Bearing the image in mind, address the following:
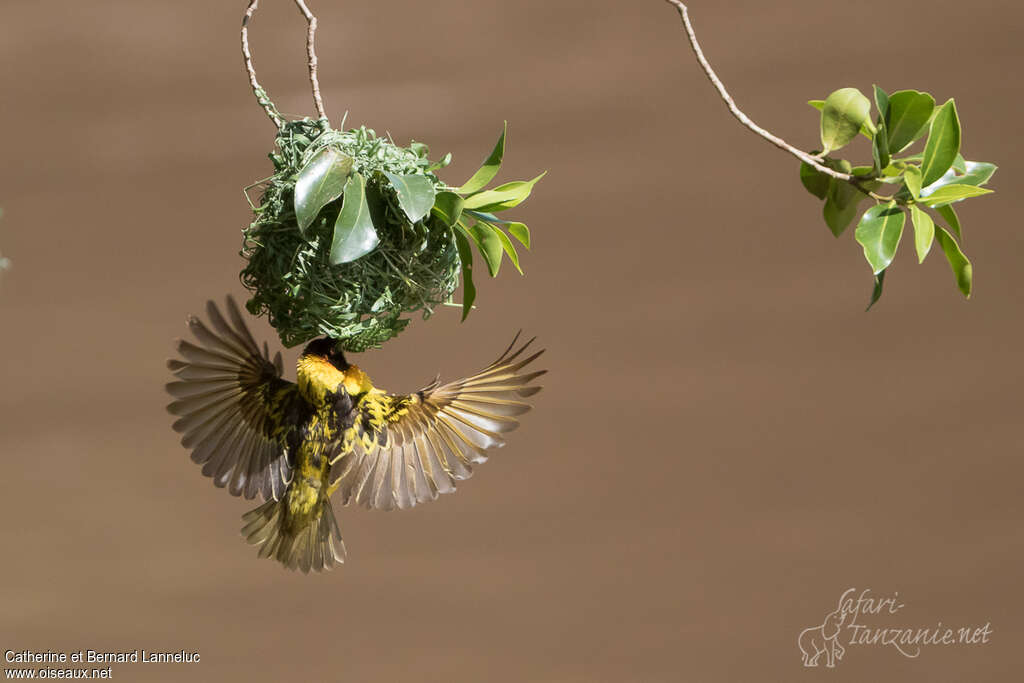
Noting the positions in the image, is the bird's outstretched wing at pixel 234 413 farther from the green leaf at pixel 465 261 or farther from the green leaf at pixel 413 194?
the green leaf at pixel 413 194

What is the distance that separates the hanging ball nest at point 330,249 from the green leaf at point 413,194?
51 mm

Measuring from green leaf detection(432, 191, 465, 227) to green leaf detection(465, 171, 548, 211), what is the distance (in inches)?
0.8

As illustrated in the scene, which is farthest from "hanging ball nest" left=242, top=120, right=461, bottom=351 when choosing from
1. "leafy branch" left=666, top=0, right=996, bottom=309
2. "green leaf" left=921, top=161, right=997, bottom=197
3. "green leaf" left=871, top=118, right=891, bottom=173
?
"green leaf" left=921, top=161, right=997, bottom=197

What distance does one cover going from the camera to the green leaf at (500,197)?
4.75 ft

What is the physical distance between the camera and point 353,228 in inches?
52.7

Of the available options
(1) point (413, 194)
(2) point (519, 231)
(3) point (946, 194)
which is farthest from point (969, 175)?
(1) point (413, 194)

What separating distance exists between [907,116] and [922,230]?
13 cm

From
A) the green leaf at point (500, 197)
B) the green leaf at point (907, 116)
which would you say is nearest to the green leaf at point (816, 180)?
the green leaf at point (907, 116)

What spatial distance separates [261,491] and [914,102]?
0.97 meters

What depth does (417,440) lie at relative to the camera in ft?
5.46

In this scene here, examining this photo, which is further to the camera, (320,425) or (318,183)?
(320,425)

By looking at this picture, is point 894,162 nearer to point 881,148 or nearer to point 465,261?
point 881,148

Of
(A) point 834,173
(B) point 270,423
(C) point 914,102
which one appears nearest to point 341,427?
(B) point 270,423

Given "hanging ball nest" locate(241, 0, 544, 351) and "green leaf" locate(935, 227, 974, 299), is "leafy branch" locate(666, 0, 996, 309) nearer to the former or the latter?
"green leaf" locate(935, 227, 974, 299)
